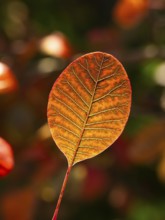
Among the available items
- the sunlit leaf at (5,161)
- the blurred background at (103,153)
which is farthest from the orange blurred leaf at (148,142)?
the sunlit leaf at (5,161)

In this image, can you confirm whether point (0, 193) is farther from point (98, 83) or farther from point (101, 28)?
point (98, 83)

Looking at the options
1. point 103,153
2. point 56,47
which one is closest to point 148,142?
point 103,153

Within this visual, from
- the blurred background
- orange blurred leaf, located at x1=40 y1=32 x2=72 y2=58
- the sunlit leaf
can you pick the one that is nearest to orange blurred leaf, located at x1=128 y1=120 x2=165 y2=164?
the blurred background

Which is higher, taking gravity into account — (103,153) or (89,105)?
(89,105)

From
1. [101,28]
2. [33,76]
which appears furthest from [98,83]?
[101,28]

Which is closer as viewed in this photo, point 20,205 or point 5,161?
point 5,161

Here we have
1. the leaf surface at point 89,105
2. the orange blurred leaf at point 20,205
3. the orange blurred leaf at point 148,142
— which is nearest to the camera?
the leaf surface at point 89,105

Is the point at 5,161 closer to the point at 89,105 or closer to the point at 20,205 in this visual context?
the point at 89,105

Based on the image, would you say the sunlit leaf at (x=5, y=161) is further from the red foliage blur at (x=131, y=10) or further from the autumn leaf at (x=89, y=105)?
the red foliage blur at (x=131, y=10)
